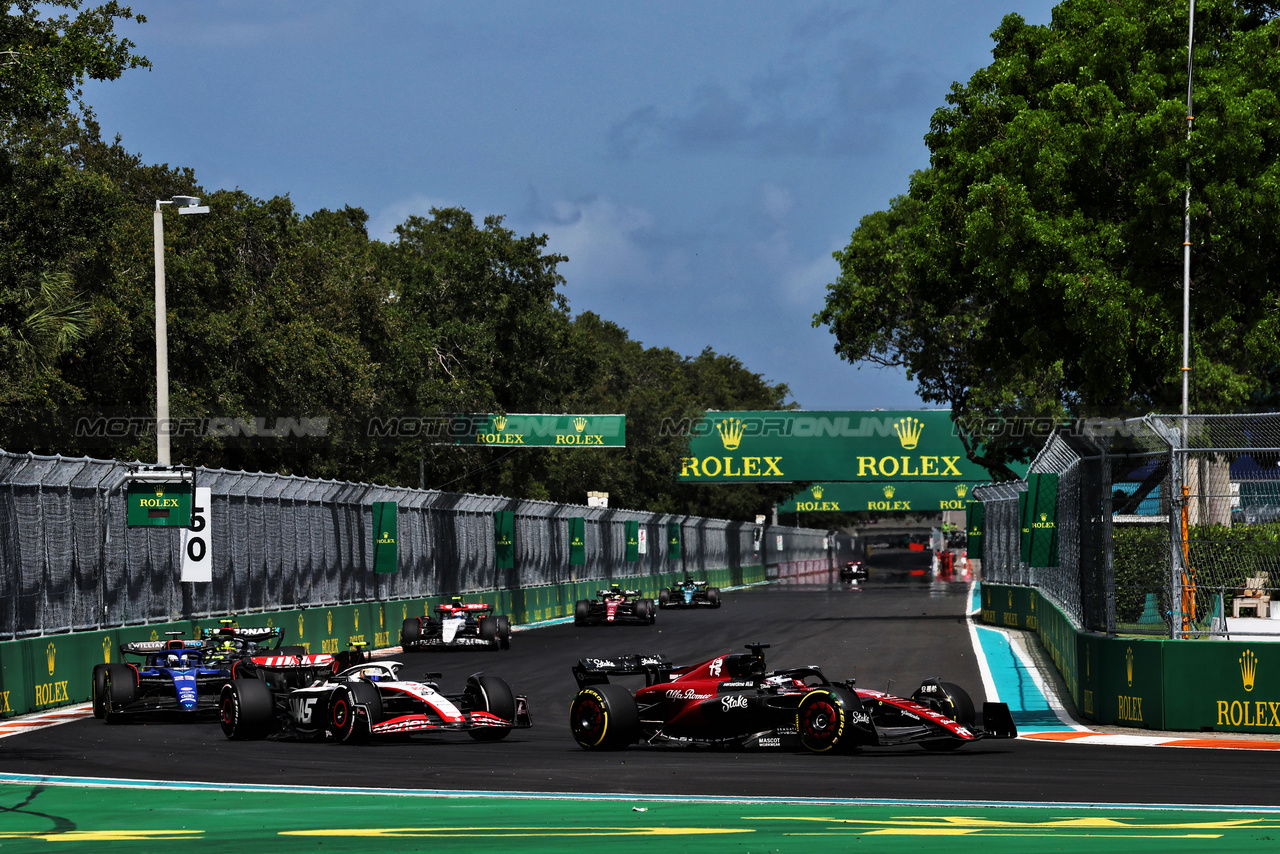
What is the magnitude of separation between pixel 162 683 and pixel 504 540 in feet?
75.4

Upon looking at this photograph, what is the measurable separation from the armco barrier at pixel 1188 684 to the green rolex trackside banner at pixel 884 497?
62.1m

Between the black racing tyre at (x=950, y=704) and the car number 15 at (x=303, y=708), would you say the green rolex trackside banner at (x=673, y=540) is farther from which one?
the black racing tyre at (x=950, y=704)

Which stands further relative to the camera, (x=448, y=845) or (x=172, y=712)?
(x=172, y=712)

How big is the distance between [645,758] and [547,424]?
40.8 metres

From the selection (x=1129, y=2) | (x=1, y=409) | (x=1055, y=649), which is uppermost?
(x=1129, y=2)

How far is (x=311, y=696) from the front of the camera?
48.2ft

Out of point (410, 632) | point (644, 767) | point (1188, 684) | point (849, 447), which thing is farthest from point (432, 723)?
point (849, 447)

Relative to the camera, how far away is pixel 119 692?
1639 cm

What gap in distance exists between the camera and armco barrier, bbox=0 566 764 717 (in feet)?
57.5

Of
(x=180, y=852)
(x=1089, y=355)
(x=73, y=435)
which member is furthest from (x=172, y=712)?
(x=73, y=435)

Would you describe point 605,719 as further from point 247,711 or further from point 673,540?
point 673,540

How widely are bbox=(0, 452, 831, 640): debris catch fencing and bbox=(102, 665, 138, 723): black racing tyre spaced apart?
201 cm

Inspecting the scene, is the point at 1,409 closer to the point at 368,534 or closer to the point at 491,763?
the point at 368,534

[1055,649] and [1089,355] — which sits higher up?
[1089,355]
